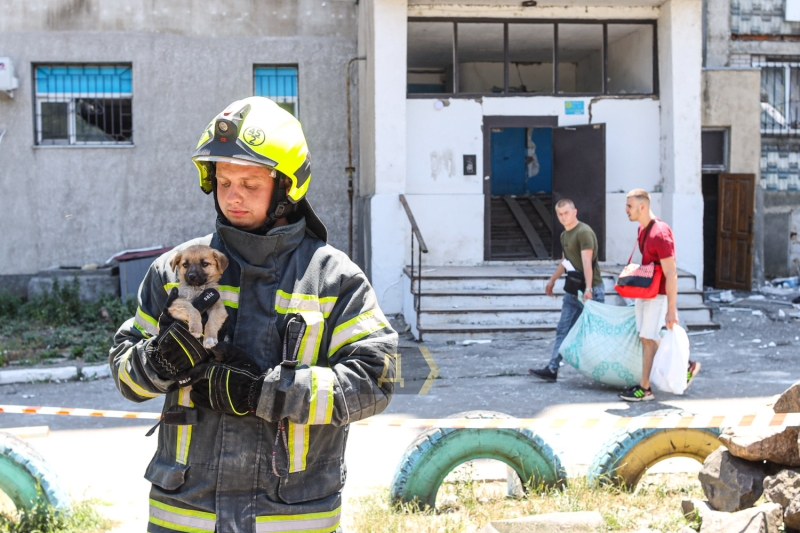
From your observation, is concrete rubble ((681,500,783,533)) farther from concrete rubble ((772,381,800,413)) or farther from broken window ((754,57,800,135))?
broken window ((754,57,800,135))

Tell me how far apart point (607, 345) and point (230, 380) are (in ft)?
20.0

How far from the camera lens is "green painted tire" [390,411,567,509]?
445 centimetres

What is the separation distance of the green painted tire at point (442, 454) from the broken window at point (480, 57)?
10817 mm

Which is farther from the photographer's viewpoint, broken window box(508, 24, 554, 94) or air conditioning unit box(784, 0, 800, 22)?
air conditioning unit box(784, 0, 800, 22)

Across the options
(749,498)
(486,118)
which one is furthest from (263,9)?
(749,498)

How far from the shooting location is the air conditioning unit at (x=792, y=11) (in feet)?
54.3

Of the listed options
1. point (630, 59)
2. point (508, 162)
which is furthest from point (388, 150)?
point (508, 162)

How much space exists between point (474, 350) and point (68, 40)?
9240 mm

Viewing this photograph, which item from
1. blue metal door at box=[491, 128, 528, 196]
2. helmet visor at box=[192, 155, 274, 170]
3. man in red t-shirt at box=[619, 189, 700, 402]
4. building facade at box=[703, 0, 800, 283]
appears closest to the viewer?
helmet visor at box=[192, 155, 274, 170]

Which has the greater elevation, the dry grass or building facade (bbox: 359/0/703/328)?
building facade (bbox: 359/0/703/328)

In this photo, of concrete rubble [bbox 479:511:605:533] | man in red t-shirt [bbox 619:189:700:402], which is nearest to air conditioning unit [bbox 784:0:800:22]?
man in red t-shirt [bbox 619:189:700:402]

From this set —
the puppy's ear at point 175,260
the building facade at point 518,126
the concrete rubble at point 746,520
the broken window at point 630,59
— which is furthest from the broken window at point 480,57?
the puppy's ear at point 175,260

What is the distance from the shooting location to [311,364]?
2.21m

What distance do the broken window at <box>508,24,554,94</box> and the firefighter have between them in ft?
41.3
